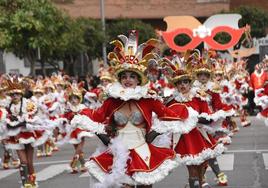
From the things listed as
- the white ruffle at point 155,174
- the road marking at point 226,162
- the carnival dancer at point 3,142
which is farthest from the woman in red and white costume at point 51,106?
the white ruffle at point 155,174

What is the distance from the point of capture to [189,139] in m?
10.7

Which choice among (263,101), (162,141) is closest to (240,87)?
(263,101)

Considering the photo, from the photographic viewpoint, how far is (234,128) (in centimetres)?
2303

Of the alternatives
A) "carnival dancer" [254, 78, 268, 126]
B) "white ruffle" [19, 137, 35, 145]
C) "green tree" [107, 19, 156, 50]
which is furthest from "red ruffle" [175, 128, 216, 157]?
"green tree" [107, 19, 156, 50]

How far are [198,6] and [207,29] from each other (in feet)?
121

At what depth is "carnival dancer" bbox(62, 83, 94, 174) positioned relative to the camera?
15.7m

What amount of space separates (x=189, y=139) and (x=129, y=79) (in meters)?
2.20

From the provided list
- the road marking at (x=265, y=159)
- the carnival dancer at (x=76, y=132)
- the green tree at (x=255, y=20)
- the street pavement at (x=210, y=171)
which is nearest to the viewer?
the street pavement at (x=210, y=171)

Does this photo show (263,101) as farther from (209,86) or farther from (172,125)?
(172,125)

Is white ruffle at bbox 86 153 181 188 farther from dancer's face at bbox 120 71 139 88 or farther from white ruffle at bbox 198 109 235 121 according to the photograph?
white ruffle at bbox 198 109 235 121

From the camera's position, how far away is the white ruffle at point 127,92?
28.8 ft

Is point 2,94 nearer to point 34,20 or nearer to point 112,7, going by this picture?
point 34,20

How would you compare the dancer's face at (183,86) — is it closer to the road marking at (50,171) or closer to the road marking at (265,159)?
the road marking at (265,159)

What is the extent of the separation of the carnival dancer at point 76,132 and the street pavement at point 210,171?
326mm
